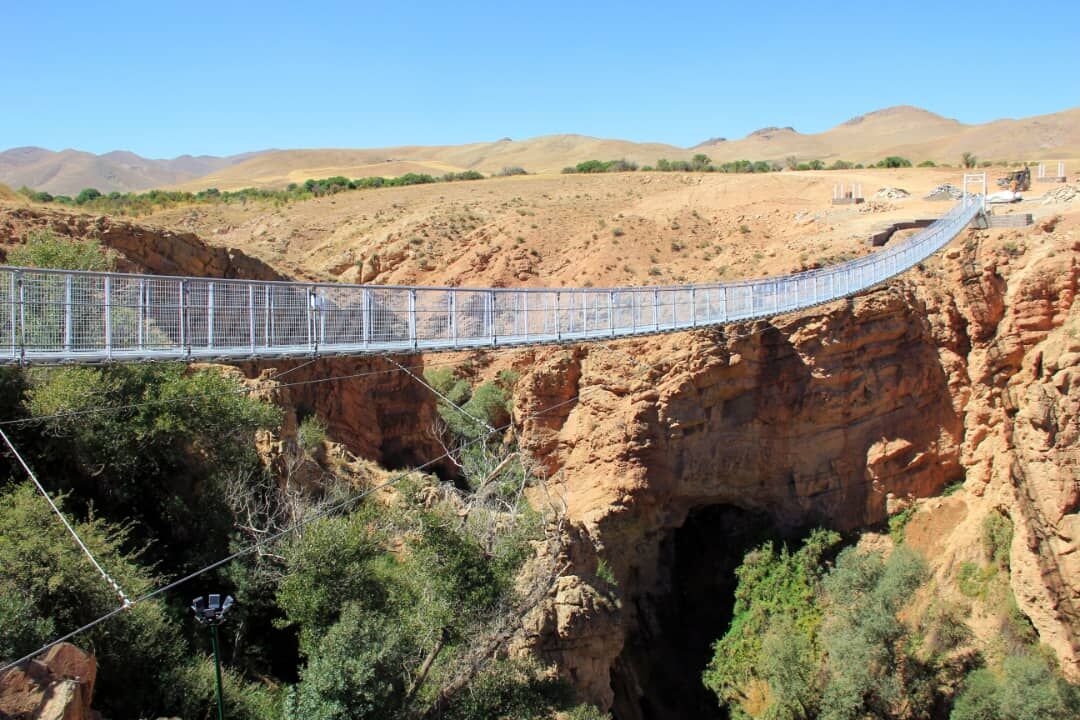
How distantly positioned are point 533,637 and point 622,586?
13.3 feet

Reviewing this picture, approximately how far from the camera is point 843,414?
65.6 feet

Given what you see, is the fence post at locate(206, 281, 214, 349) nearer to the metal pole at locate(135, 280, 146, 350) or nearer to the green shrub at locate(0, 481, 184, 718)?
the metal pole at locate(135, 280, 146, 350)

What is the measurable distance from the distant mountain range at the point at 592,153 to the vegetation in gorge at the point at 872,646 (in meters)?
37.0

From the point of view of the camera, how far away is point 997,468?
1967 centimetres

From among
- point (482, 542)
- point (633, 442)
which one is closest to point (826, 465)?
point (633, 442)

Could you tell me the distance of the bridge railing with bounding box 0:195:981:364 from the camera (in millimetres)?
10703

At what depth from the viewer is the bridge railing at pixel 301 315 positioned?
1070 centimetres

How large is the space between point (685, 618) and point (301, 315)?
11577 millimetres

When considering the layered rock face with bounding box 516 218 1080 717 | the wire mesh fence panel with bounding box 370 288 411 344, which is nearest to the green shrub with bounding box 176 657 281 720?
the wire mesh fence panel with bounding box 370 288 411 344

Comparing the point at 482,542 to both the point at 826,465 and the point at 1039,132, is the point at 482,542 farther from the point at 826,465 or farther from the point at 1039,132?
the point at 1039,132

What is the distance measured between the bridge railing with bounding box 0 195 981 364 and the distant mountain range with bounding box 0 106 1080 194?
38.4 metres

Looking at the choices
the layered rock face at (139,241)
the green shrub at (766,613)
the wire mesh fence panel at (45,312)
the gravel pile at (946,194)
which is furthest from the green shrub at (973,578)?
the wire mesh fence panel at (45,312)

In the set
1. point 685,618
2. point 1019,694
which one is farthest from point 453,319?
point 1019,694

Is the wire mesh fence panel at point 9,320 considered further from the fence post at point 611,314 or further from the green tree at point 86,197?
the green tree at point 86,197
